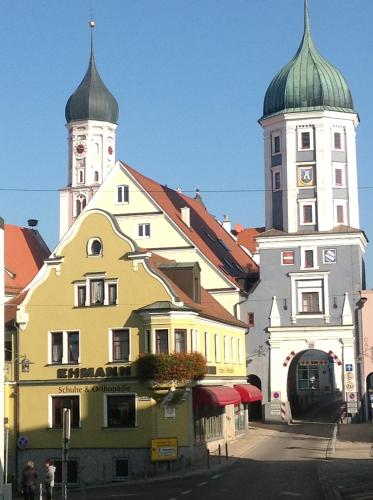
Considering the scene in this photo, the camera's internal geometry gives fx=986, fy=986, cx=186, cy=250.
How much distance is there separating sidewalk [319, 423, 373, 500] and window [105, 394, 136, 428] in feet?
30.2

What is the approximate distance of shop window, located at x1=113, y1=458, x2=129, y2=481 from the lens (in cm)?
4538

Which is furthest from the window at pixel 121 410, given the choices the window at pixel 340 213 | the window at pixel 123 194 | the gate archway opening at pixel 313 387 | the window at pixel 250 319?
the window at pixel 340 213

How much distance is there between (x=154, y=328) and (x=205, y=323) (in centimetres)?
480

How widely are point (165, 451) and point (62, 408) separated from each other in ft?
21.7

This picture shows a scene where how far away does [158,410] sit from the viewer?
45219 millimetres

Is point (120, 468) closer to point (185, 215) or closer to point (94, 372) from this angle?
point (94, 372)

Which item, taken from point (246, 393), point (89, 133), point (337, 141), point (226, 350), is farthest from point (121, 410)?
point (89, 133)

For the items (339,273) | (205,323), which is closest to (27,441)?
(205,323)

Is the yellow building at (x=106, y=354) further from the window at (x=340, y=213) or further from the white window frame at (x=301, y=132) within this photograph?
the white window frame at (x=301, y=132)

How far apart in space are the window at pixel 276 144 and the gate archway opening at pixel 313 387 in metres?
14.2

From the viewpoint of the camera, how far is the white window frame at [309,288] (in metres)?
67.3

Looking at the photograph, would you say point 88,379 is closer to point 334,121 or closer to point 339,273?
point 339,273

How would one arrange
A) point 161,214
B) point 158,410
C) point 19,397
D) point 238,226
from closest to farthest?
point 158,410, point 19,397, point 161,214, point 238,226

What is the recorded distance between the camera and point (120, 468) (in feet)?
150
